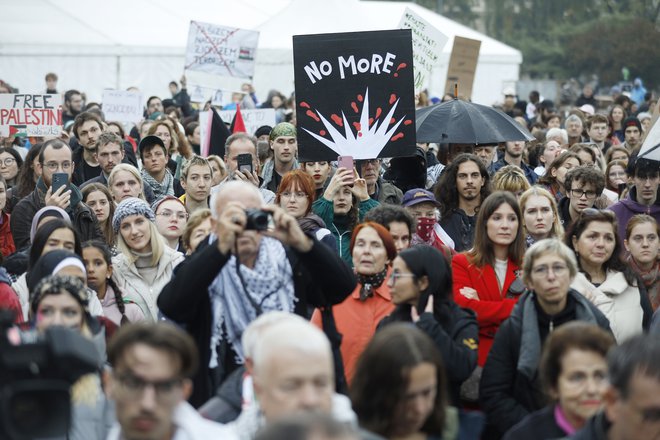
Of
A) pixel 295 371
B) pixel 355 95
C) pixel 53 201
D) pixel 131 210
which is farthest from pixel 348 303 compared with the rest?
pixel 53 201

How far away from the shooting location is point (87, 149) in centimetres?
1176

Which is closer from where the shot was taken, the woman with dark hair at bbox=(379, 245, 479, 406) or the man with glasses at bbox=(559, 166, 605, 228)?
the woman with dark hair at bbox=(379, 245, 479, 406)

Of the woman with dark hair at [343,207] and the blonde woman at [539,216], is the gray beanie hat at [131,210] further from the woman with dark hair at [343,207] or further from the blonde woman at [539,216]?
the blonde woman at [539,216]

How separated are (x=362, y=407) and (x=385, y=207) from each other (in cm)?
292

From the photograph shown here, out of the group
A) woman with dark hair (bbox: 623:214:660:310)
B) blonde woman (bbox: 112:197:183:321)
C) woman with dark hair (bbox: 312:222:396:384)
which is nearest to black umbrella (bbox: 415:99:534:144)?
woman with dark hair (bbox: 623:214:660:310)

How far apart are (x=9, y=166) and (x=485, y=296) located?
6275 millimetres

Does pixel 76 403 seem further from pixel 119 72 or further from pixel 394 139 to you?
pixel 119 72

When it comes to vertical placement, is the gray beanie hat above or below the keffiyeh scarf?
above

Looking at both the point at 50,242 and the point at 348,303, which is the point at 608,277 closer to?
the point at 348,303

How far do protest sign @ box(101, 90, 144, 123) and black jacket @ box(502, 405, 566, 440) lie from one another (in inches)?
500

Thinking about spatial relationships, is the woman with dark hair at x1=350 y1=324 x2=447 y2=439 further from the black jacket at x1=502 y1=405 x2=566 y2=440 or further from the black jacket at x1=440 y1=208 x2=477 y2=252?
the black jacket at x1=440 y1=208 x2=477 y2=252

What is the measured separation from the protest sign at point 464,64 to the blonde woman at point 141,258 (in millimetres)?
10071

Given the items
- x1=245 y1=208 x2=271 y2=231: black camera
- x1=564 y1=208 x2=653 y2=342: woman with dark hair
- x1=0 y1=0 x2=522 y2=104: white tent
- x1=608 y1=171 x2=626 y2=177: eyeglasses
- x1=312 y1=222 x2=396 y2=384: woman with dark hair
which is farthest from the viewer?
x1=0 y1=0 x2=522 y2=104: white tent

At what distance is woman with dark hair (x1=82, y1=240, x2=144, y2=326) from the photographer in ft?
23.3
